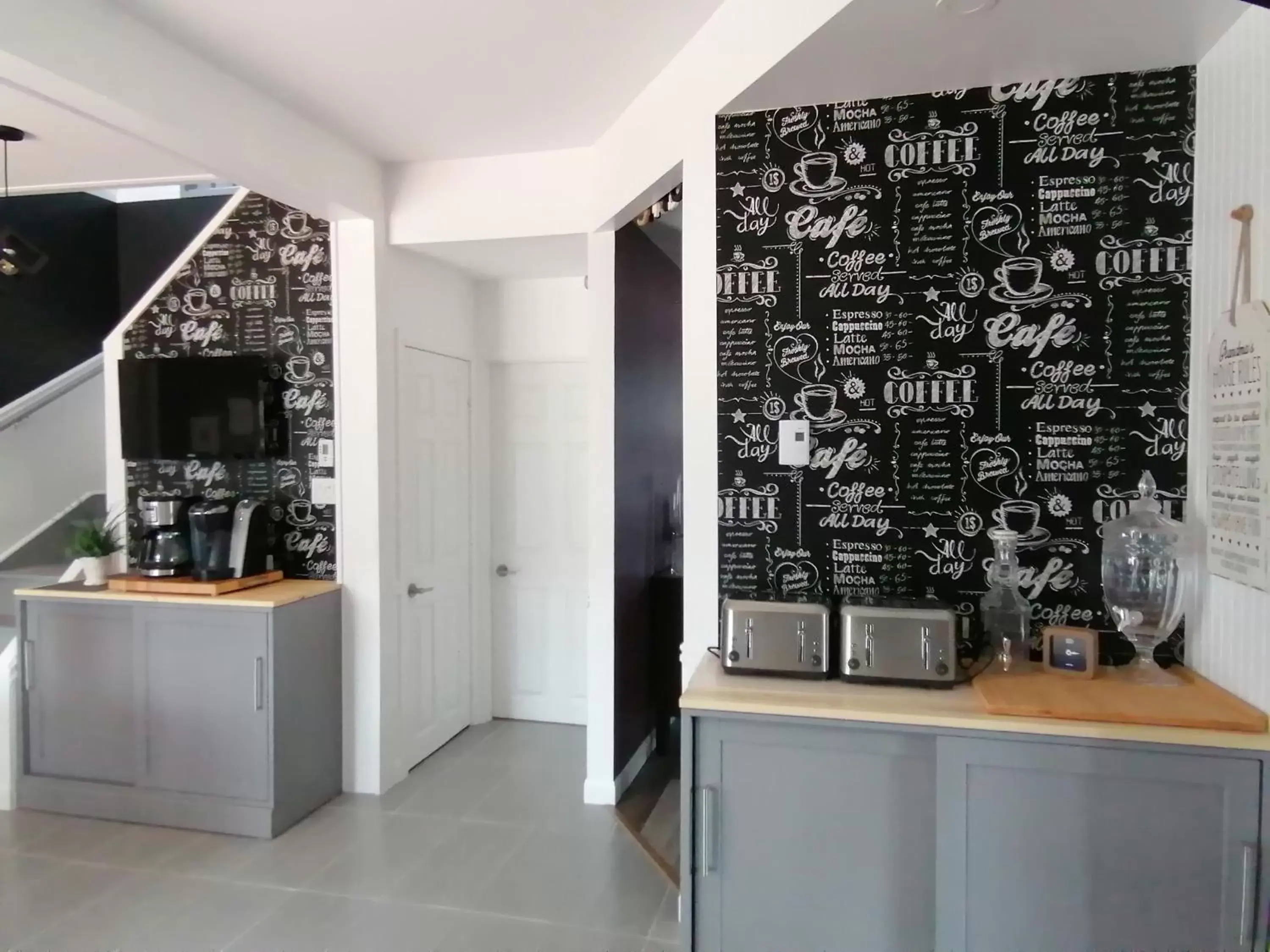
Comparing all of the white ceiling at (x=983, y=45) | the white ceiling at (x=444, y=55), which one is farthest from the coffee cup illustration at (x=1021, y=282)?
the white ceiling at (x=444, y=55)

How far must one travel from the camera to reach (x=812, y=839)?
5.83 ft

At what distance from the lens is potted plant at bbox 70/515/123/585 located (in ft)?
10.8

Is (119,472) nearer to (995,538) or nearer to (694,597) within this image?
(694,597)

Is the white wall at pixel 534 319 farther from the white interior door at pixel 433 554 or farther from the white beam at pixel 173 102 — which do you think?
the white beam at pixel 173 102

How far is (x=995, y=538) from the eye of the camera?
2.08m

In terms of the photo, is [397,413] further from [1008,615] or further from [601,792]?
[1008,615]

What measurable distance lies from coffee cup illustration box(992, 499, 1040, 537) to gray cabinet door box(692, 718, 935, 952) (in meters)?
0.73

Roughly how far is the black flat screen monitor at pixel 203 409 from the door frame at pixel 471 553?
1.79 ft

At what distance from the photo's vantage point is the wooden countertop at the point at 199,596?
3035 mm

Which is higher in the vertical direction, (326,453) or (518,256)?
(518,256)

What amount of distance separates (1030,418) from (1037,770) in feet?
3.09

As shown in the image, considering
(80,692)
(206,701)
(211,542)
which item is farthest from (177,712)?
(211,542)

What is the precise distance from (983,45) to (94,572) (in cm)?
373

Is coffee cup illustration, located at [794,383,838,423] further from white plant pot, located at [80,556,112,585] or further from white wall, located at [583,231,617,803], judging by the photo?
white plant pot, located at [80,556,112,585]
